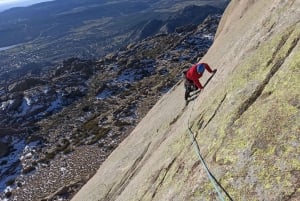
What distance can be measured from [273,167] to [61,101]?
96.7 metres

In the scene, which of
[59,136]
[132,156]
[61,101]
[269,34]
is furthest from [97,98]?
[269,34]

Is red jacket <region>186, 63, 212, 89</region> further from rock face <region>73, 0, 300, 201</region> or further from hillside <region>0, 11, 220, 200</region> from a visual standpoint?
hillside <region>0, 11, 220, 200</region>

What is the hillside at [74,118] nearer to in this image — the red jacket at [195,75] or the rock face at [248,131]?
the red jacket at [195,75]

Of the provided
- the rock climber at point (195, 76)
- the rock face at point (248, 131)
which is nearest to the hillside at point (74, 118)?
the rock climber at point (195, 76)

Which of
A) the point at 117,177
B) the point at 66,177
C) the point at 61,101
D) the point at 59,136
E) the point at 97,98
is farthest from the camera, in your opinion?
the point at 61,101

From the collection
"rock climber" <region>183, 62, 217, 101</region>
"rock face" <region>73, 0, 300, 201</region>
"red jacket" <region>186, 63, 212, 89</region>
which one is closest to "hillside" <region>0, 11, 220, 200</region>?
"rock climber" <region>183, 62, 217, 101</region>

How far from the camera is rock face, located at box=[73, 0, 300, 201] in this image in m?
8.33

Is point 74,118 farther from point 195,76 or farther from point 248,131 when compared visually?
point 248,131

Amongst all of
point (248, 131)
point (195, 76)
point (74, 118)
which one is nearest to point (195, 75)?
point (195, 76)

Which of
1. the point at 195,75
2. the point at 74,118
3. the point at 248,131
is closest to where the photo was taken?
the point at 248,131

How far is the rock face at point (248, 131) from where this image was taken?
8.33 meters

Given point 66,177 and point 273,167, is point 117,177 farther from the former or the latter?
point 66,177

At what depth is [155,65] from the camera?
114m

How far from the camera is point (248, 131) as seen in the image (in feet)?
31.3
